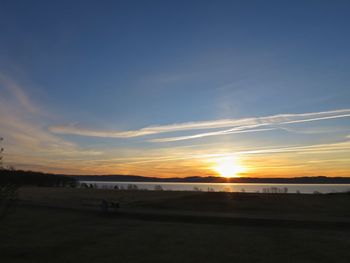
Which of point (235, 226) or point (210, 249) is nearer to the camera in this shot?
point (210, 249)

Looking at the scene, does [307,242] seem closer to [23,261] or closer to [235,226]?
[235,226]

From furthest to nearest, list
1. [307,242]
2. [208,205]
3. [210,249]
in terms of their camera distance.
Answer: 1. [208,205]
2. [307,242]
3. [210,249]

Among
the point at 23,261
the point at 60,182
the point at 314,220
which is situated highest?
the point at 60,182

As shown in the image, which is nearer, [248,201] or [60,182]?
[248,201]

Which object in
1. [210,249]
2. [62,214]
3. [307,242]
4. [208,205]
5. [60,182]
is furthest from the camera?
[60,182]

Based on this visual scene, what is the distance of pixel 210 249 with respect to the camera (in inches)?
501

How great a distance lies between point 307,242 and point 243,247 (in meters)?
2.41

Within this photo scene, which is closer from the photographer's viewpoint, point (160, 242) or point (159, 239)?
point (160, 242)

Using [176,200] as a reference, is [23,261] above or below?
below

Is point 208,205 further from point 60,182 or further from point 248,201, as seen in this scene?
point 60,182

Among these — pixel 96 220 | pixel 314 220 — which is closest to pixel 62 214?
pixel 96 220

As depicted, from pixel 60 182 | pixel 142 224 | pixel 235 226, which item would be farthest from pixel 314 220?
pixel 60 182

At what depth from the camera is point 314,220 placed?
17.8 meters

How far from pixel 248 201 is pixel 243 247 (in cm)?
1456
